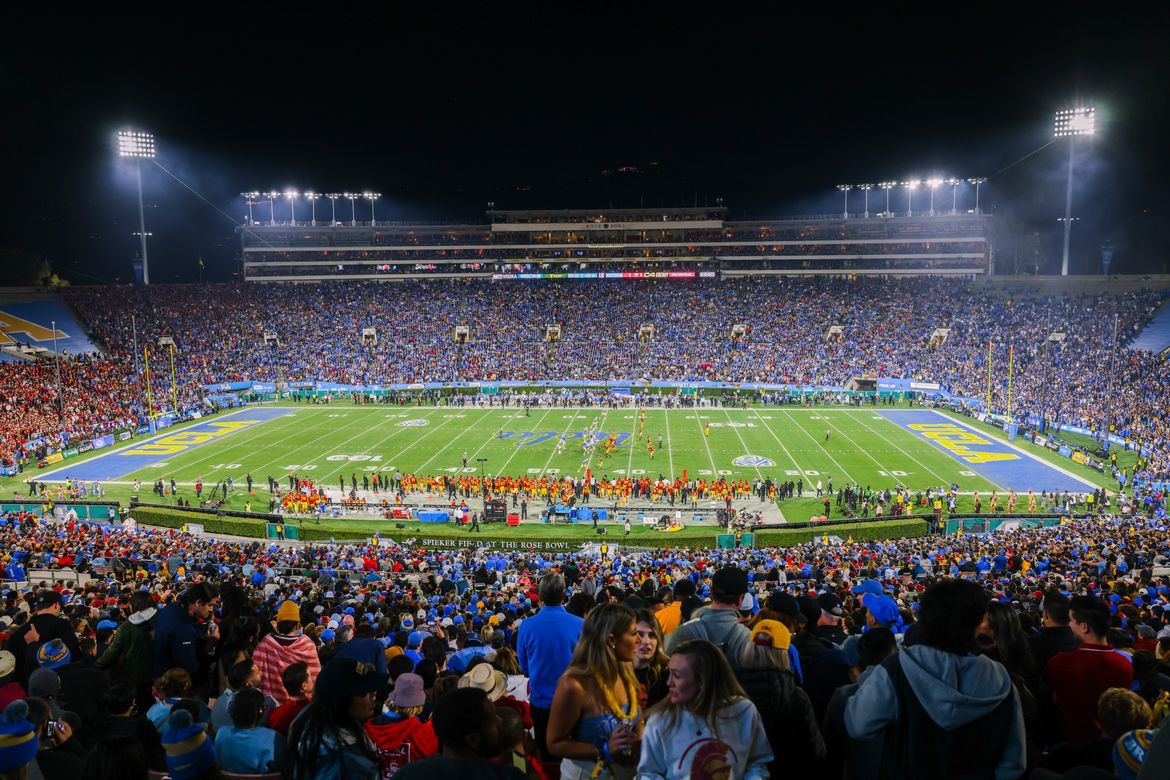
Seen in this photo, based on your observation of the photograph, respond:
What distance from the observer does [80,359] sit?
54375 mm

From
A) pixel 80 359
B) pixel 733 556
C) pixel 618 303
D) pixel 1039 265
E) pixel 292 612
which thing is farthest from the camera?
pixel 1039 265

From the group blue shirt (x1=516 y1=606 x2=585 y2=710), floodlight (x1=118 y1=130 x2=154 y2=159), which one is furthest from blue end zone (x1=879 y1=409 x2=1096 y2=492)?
floodlight (x1=118 y1=130 x2=154 y2=159)

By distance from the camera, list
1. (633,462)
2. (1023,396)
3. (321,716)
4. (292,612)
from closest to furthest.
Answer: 1. (321,716)
2. (292,612)
3. (633,462)
4. (1023,396)

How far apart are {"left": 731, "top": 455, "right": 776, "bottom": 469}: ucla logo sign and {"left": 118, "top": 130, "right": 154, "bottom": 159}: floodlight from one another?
54.7 m

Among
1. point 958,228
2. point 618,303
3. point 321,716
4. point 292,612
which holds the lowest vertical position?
point 292,612

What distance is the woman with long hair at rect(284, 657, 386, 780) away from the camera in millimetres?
3678

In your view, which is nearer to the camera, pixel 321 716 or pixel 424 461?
pixel 321 716

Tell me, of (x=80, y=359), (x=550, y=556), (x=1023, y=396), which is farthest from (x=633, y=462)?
(x=80, y=359)

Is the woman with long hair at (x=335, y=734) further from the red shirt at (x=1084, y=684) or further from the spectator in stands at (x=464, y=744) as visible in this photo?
the red shirt at (x=1084, y=684)

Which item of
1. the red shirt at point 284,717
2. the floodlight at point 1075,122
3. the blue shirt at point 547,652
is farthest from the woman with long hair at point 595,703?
the floodlight at point 1075,122

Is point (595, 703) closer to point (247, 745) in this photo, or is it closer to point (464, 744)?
point (464, 744)

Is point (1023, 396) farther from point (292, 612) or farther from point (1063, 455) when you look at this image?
point (292, 612)

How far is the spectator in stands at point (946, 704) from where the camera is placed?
3.36 m

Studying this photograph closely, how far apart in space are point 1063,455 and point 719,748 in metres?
42.1
